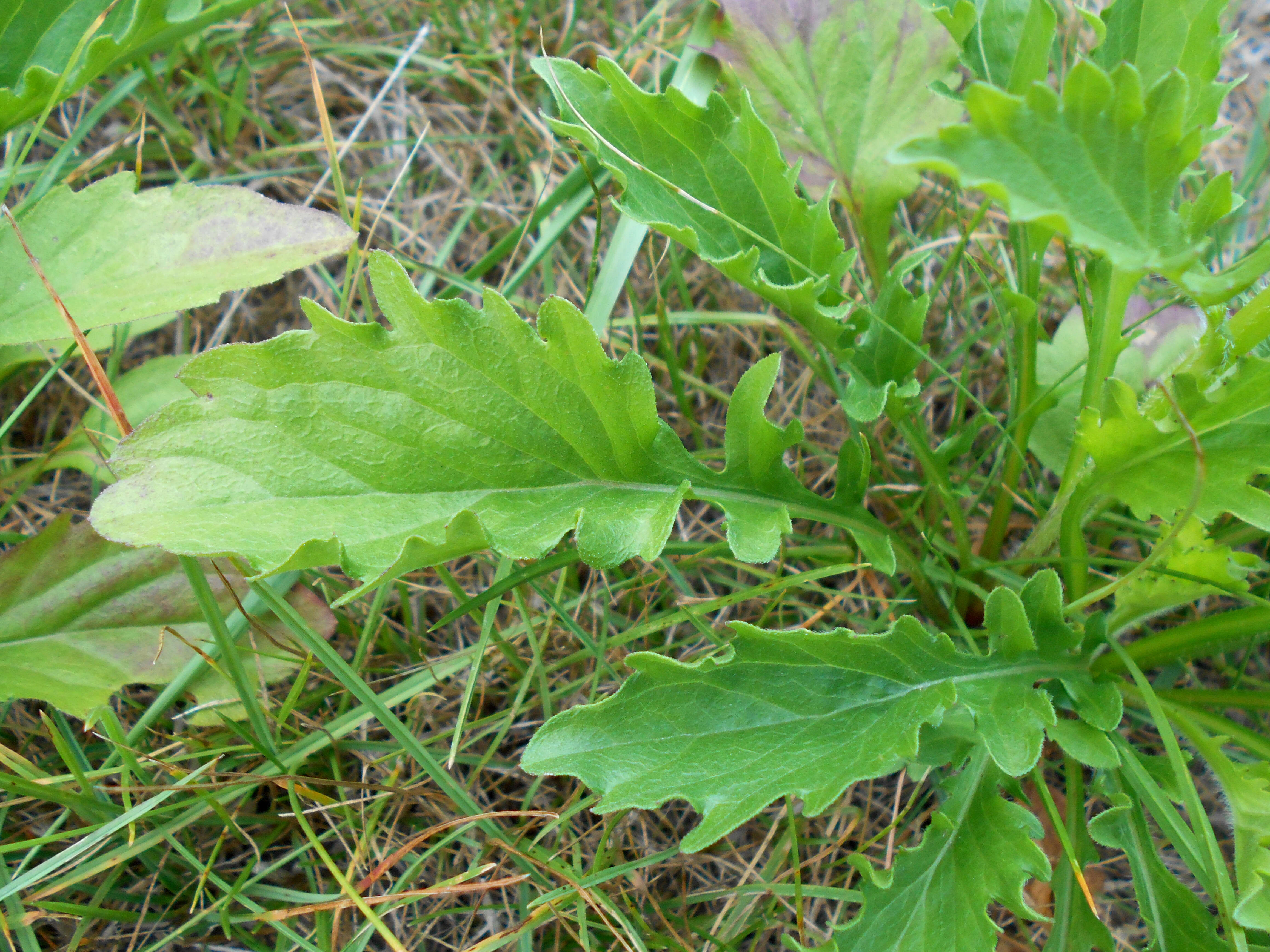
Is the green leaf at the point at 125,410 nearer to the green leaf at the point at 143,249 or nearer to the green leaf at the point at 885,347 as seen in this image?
the green leaf at the point at 143,249

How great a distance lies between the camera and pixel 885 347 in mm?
1355

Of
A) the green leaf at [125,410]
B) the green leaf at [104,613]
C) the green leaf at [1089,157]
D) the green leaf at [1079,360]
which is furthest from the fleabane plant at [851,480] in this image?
the green leaf at [125,410]

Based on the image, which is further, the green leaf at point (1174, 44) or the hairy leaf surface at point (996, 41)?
the hairy leaf surface at point (996, 41)

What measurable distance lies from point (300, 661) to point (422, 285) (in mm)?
760

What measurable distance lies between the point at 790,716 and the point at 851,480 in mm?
375

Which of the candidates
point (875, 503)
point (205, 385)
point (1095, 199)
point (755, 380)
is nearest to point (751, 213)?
point (755, 380)

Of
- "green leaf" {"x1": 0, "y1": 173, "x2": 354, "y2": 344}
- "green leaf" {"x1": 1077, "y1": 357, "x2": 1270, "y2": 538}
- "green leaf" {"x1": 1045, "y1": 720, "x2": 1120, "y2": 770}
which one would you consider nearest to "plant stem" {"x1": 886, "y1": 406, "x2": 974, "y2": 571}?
"green leaf" {"x1": 1077, "y1": 357, "x2": 1270, "y2": 538}

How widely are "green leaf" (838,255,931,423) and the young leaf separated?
0.29 meters

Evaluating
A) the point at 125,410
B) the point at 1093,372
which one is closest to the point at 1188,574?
the point at 1093,372

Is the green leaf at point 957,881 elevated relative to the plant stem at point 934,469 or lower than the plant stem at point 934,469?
lower

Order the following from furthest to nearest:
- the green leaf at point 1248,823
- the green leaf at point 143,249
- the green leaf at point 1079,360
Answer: the green leaf at point 1079,360 < the green leaf at point 143,249 < the green leaf at point 1248,823

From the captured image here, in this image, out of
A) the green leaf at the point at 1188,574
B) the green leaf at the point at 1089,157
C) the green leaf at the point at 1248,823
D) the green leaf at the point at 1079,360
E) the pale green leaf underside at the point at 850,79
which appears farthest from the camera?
the green leaf at the point at 1079,360

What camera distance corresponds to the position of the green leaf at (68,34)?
4.23 feet

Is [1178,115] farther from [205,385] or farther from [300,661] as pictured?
[300,661]
